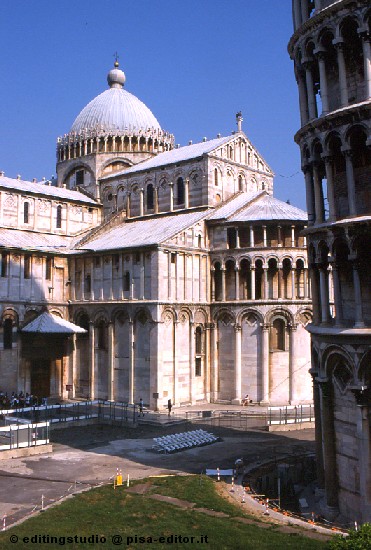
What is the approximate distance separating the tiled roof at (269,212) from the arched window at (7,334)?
59.5 ft

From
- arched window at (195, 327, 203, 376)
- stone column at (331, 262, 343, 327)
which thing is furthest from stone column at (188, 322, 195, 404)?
stone column at (331, 262, 343, 327)

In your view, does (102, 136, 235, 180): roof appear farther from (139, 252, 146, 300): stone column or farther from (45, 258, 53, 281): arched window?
(45, 258, 53, 281): arched window

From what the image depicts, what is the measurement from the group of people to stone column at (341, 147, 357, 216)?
94.2 feet

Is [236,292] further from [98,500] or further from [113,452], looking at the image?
[98,500]

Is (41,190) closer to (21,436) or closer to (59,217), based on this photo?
(59,217)

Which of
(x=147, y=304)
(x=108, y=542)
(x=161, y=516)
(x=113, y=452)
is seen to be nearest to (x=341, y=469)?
(x=161, y=516)

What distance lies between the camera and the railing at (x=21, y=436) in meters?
28.8

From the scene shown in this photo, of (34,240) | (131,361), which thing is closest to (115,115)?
(34,240)

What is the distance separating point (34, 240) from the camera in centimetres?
4912

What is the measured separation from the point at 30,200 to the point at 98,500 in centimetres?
3493

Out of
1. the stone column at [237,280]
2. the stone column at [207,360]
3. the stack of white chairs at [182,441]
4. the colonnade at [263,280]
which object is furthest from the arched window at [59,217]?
the stack of white chairs at [182,441]

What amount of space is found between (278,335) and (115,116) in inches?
1158

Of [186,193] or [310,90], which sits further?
[186,193]

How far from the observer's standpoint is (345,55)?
67.4 feet
